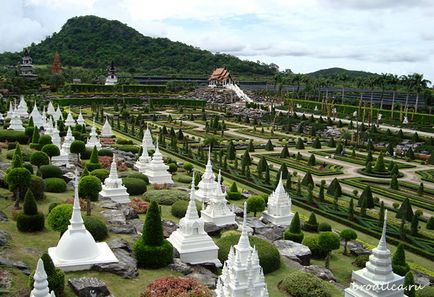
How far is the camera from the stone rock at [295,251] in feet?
89.6

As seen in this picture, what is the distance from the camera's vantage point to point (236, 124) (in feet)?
300

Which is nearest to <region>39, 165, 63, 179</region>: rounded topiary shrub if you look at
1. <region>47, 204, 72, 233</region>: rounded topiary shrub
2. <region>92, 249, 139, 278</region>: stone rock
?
<region>47, 204, 72, 233</region>: rounded topiary shrub

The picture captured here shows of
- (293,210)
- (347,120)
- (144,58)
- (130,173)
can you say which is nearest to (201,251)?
(293,210)

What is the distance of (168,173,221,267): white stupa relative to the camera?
82.5 ft

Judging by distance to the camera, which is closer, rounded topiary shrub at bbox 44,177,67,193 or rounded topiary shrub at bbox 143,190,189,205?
rounded topiary shrub at bbox 44,177,67,193

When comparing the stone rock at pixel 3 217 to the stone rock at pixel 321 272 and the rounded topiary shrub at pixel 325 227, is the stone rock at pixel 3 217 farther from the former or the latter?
the rounded topiary shrub at pixel 325 227

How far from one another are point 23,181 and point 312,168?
3378 cm

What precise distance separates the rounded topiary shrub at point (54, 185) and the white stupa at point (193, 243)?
12315 mm

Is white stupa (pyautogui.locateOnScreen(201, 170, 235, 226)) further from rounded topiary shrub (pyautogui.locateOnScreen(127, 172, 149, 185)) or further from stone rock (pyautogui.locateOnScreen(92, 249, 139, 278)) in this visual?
rounded topiary shrub (pyautogui.locateOnScreen(127, 172, 149, 185))

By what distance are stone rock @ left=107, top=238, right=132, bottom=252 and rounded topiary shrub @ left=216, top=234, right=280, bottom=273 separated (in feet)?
17.5

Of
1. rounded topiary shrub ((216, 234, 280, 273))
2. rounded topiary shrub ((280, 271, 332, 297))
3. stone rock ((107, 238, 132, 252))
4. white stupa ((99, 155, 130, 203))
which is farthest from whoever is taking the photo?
white stupa ((99, 155, 130, 203))

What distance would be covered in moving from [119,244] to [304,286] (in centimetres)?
968

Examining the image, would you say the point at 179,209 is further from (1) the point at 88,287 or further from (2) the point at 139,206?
(1) the point at 88,287

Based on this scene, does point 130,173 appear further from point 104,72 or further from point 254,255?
point 104,72
